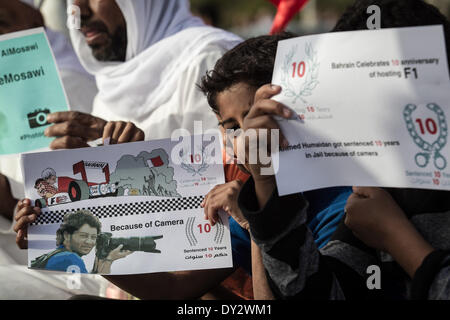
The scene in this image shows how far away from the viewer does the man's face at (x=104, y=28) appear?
2.49 metres

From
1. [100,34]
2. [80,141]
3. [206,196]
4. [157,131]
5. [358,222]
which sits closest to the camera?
[358,222]

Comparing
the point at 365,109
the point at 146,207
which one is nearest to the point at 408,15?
the point at 365,109

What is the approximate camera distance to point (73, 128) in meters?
1.92

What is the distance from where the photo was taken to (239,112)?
5.24 ft

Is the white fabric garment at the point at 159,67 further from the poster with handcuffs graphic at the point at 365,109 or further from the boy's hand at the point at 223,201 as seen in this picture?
the poster with handcuffs graphic at the point at 365,109

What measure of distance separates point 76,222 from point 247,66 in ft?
1.99

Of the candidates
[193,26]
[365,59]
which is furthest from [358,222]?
[193,26]

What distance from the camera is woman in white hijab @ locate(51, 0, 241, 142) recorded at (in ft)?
7.65

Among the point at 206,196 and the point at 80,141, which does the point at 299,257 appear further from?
the point at 80,141

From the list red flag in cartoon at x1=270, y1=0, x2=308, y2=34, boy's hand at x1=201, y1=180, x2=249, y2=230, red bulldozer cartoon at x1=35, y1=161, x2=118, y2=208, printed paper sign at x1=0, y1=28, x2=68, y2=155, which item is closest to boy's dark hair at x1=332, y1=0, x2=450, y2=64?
boy's hand at x1=201, y1=180, x2=249, y2=230

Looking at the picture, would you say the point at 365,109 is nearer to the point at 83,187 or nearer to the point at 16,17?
the point at 83,187

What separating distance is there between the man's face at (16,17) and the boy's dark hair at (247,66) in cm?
140
